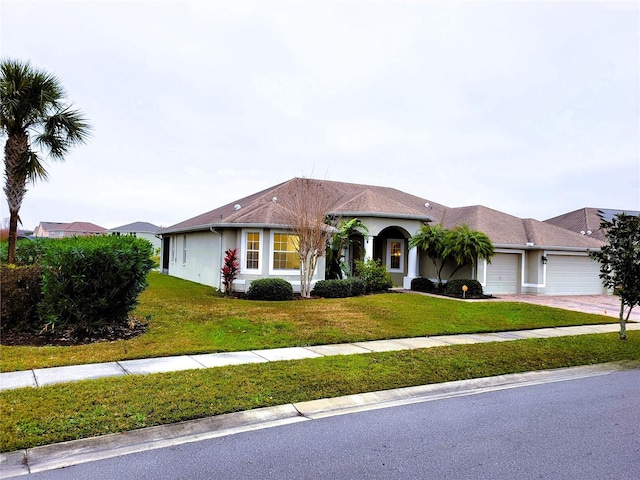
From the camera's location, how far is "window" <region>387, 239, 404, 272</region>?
74.7ft

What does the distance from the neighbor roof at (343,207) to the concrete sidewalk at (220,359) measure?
881 cm

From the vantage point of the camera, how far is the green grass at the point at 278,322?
7.73m

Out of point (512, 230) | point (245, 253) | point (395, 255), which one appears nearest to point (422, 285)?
point (395, 255)

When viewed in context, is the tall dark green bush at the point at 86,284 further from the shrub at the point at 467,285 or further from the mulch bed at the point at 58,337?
the shrub at the point at 467,285

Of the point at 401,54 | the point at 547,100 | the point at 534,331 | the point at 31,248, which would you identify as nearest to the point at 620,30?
the point at 547,100

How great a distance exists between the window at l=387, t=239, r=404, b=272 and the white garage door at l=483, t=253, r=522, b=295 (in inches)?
166

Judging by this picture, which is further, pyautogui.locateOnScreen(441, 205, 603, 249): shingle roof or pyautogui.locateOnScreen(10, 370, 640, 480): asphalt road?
pyautogui.locateOnScreen(441, 205, 603, 249): shingle roof

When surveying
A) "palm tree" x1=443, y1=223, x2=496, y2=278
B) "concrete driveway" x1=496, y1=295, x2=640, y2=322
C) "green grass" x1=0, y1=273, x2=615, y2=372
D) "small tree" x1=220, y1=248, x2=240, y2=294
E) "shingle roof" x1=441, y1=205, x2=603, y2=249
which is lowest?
"concrete driveway" x1=496, y1=295, x2=640, y2=322

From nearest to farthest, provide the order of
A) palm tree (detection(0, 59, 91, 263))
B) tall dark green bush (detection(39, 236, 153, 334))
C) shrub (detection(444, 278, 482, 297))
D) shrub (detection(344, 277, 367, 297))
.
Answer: tall dark green bush (detection(39, 236, 153, 334)) < palm tree (detection(0, 59, 91, 263)) < shrub (detection(344, 277, 367, 297)) < shrub (detection(444, 278, 482, 297))

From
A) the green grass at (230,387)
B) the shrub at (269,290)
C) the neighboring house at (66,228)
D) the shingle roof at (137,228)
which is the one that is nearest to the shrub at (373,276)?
the shrub at (269,290)

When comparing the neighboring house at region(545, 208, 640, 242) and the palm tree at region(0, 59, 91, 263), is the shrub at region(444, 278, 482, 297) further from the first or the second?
the palm tree at region(0, 59, 91, 263)

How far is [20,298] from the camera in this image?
867 cm

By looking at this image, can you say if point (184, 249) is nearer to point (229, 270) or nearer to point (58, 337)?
point (229, 270)

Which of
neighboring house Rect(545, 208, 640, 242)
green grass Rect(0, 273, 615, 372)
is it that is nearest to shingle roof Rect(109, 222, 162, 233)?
green grass Rect(0, 273, 615, 372)
